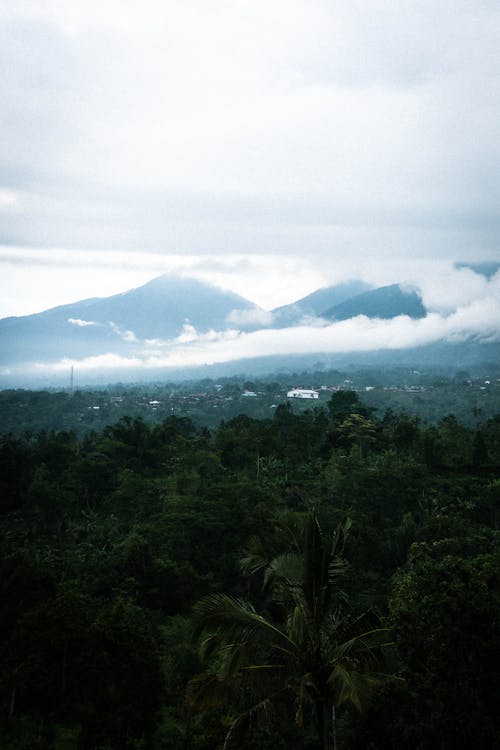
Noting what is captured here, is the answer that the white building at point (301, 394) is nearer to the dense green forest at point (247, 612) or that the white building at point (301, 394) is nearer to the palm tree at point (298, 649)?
the dense green forest at point (247, 612)

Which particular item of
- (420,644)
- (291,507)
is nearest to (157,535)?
(291,507)

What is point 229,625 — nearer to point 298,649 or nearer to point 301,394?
point 298,649

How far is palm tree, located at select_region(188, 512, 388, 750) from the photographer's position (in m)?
6.19

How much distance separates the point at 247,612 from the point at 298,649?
0.70m

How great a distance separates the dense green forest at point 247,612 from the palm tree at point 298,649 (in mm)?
23

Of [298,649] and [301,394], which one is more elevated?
[298,649]

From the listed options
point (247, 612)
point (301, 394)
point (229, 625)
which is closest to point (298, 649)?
point (247, 612)

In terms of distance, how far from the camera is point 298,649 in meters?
6.55

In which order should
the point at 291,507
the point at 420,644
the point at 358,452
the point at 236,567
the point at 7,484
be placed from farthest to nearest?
the point at 358,452, the point at 7,484, the point at 291,507, the point at 236,567, the point at 420,644

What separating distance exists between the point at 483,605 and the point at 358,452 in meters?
24.8

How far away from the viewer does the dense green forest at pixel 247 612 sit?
667 centimetres

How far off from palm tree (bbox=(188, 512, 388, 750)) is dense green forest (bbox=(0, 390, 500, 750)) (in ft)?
0.08

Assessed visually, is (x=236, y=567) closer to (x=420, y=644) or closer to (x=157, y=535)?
(x=157, y=535)

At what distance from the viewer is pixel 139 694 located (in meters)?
9.87
